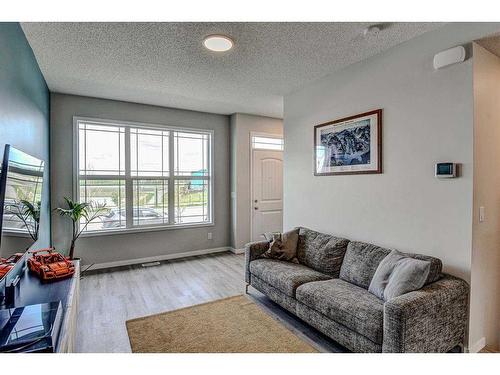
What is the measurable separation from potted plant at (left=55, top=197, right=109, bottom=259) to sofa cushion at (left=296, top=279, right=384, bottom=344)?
3.01 meters

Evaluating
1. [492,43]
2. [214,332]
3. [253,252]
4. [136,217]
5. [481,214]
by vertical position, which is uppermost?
[492,43]

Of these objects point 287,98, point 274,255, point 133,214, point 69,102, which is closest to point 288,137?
point 287,98

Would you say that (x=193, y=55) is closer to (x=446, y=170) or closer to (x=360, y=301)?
(x=446, y=170)

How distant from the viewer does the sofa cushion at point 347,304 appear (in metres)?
1.84

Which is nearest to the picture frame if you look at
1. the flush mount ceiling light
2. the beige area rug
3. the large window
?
the flush mount ceiling light

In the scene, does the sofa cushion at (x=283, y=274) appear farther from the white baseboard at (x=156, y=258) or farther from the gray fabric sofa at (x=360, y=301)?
the white baseboard at (x=156, y=258)

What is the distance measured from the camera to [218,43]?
95.5 inches

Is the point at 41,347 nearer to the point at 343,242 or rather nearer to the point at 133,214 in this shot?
the point at 343,242

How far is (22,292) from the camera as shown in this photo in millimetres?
1745

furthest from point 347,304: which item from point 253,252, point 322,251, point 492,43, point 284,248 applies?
point 492,43

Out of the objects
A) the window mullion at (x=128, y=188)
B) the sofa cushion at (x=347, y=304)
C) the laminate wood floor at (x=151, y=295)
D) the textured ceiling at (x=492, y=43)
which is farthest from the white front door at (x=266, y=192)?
the textured ceiling at (x=492, y=43)

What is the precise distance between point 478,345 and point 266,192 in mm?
3703

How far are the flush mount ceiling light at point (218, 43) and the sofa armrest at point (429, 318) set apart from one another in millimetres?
2346

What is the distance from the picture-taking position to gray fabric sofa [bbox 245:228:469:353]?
174cm
